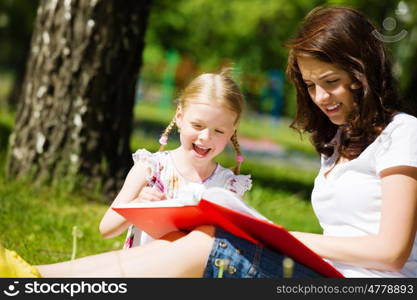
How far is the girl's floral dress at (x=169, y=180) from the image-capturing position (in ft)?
8.81

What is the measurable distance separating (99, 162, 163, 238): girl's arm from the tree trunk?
2.20 meters

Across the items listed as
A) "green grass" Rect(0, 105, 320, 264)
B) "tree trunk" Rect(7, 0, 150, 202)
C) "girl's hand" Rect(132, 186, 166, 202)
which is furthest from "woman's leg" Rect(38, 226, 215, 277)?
"tree trunk" Rect(7, 0, 150, 202)

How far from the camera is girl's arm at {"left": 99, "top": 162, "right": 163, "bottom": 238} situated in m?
2.56

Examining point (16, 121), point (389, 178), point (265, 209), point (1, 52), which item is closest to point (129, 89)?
point (16, 121)

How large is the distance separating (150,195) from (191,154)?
292 millimetres

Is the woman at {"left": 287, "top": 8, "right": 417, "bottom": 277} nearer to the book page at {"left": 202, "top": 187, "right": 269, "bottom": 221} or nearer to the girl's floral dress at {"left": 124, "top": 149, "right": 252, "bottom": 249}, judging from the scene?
the book page at {"left": 202, "top": 187, "right": 269, "bottom": 221}

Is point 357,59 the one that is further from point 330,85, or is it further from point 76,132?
point 76,132

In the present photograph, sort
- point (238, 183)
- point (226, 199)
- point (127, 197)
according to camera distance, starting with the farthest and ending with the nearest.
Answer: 1. point (238, 183)
2. point (127, 197)
3. point (226, 199)

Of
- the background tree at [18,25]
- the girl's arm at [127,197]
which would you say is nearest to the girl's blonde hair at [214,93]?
the girl's arm at [127,197]

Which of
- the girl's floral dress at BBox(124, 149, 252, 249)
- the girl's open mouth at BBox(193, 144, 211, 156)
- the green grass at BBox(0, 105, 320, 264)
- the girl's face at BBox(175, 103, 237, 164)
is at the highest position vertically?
the girl's face at BBox(175, 103, 237, 164)

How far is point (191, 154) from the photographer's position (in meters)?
2.77

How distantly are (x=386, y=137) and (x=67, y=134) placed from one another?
113 inches

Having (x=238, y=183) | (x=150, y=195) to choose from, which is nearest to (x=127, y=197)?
(x=150, y=195)

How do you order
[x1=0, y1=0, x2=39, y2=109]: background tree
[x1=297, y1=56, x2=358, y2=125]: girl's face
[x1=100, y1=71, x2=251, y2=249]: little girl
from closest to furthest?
[x1=297, y1=56, x2=358, y2=125]: girl's face
[x1=100, y1=71, x2=251, y2=249]: little girl
[x1=0, y1=0, x2=39, y2=109]: background tree
